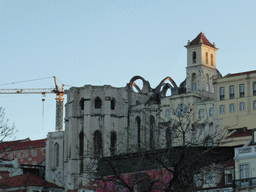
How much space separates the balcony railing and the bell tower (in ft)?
169

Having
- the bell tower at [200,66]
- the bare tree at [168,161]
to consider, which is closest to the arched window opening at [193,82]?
the bell tower at [200,66]

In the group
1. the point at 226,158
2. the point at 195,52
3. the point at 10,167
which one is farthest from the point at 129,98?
the point at 226,158

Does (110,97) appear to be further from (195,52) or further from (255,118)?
(255,118)

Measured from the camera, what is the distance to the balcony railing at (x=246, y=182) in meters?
55.9

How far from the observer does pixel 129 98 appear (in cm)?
11881

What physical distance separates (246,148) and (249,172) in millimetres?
2143

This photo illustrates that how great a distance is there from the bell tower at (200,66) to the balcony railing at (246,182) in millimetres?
51531

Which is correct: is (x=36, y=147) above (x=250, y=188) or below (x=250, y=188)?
above

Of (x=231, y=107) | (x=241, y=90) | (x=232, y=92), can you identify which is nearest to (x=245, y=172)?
(x=231, y=107)

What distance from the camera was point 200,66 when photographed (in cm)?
10975

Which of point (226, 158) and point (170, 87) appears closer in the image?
point (226, 158)

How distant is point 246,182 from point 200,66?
178ft

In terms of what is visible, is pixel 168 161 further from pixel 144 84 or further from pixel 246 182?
pixel 144 84

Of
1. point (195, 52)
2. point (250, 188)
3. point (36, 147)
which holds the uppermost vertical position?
point (195, 52)
